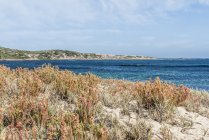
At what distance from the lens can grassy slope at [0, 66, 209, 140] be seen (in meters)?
7.11

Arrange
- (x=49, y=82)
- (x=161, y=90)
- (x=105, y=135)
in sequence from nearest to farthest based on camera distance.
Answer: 1. (x=105, y=135)
2. (x=161, y=90)
3. (x=49, y=82)

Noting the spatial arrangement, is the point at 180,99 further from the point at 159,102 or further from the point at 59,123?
the point at 59,123

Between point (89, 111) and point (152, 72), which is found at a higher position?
point (89, 111)

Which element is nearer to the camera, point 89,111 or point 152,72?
point 89,111

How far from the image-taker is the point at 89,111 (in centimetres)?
789

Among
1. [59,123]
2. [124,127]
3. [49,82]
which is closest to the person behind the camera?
[59,123]

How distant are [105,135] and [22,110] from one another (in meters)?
1.79

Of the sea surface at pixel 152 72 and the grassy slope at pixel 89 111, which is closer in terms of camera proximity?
the grassy slope at pixel 89 111

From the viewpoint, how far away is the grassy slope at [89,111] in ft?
23.3

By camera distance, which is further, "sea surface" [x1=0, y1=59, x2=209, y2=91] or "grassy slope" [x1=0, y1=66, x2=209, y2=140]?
"sea surface" [x1=0, y1=59, x2=209, y2=91]

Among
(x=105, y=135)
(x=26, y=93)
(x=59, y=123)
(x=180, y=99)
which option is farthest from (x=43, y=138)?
(x=180, y=99)

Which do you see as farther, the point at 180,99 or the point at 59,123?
the point at 180,99

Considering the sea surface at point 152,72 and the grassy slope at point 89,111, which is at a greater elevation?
the grassy slope at point 89,111

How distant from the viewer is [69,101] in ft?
31.1
